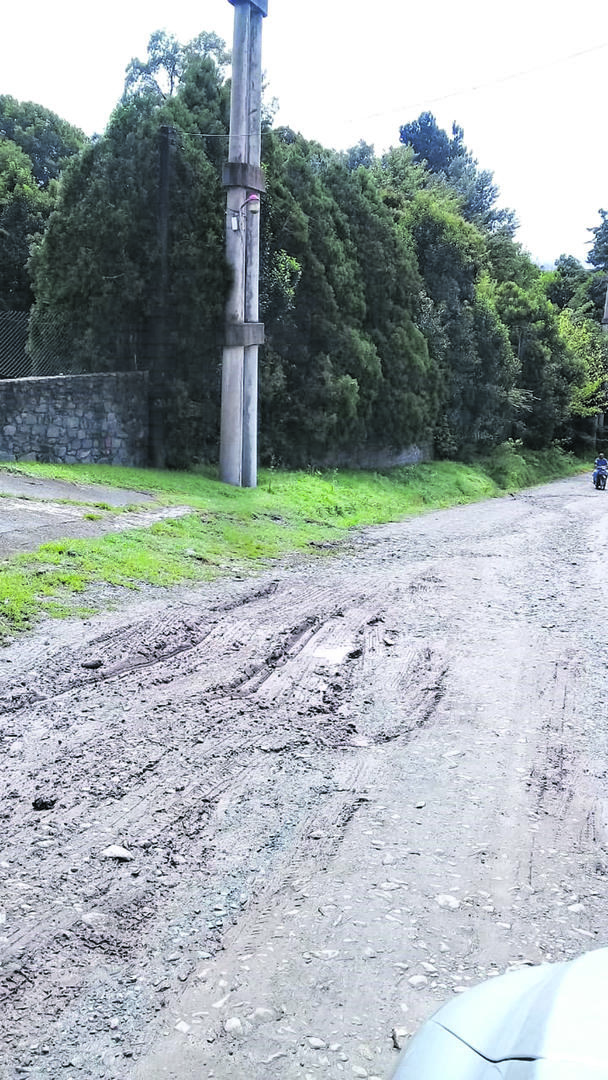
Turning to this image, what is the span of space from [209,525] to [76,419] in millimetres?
4323

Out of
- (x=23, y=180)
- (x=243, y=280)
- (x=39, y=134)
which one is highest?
(x=39, y=134)

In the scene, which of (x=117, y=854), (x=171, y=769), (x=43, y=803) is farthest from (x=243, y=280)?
(x=117, y=854)

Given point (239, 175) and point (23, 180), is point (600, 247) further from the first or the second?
point (239, 175)

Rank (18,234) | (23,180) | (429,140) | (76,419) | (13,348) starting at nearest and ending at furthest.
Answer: (76,419), (13,348), (18,234), (23,180), (429,140)

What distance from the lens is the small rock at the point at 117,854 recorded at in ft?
12.4

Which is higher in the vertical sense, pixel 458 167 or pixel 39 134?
pixel 458 167

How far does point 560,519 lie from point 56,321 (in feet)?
35.4

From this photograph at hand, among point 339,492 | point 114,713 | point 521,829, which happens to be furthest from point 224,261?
point 521,829

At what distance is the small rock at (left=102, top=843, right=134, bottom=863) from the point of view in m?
3.79

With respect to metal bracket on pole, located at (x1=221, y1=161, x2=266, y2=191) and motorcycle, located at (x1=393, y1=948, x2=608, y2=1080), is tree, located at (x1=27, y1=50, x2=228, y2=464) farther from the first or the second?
motorcycle, located at (x1=393, y1=948, x2=608, y2=1080)

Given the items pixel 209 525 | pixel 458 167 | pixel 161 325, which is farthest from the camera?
pixel 458 167

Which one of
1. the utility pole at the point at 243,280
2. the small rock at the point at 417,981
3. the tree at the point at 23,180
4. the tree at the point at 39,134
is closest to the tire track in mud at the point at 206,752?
the small rock at the point at 417,981

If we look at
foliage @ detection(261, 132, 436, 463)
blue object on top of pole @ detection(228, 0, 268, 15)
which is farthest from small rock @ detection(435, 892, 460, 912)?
blue object on top of pole @ detection(228, 0, 268, 15)

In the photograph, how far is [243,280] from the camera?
1611 centimetres
